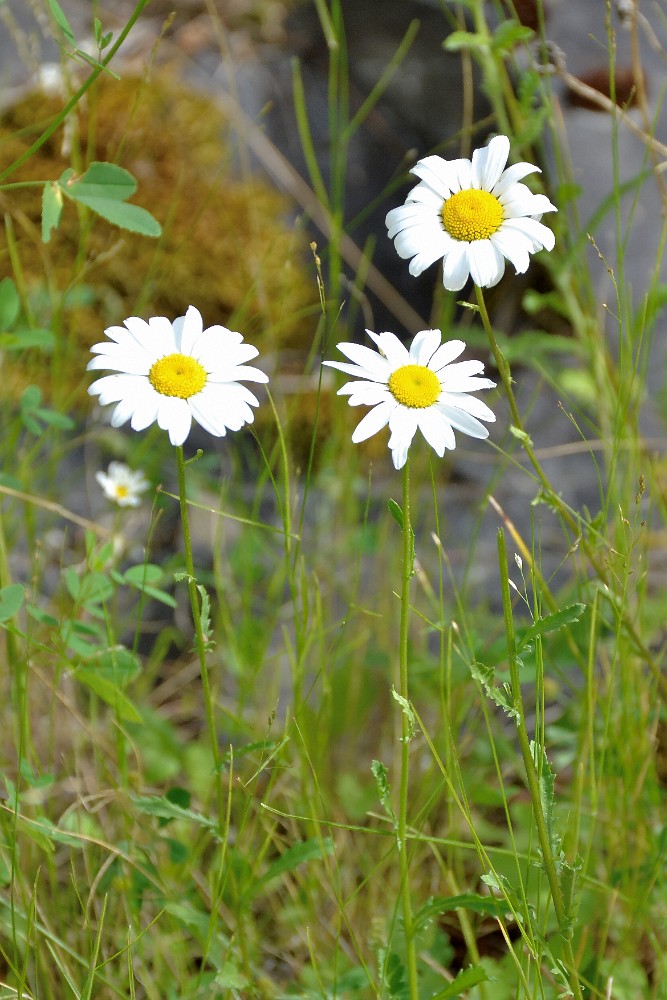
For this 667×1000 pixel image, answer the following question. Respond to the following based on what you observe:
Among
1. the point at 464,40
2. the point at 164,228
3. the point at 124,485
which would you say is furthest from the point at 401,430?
the point at 164,228

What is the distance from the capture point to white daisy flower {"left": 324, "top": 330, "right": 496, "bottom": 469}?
2.32ft

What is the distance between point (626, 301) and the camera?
1.40 metres

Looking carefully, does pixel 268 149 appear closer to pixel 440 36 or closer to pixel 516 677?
pixel 440 36

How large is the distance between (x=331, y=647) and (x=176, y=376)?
322 millimetres

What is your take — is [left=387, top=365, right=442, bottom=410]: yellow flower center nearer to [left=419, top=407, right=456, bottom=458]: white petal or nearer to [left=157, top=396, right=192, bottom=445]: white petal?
[left=419, top=407, right=456, bottom=458]: white petal

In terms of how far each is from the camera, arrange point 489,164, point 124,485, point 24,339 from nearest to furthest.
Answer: point 489,164
point 24,339
point 124,485

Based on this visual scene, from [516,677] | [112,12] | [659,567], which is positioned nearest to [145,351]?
[516,677]

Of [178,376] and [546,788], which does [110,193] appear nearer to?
[178,376]

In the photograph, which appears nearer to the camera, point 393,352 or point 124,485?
point 393,352

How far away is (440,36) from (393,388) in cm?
185

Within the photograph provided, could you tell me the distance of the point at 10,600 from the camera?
0.92 m

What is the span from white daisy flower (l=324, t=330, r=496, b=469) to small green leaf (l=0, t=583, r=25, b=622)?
390 millimetres

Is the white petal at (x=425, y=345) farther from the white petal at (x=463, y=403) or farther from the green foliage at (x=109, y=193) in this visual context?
the green foliage at (x=109, y=193)

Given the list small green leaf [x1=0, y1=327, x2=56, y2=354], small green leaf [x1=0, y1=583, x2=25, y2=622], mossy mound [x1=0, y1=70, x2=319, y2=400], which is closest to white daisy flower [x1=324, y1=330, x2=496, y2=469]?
small green leaf [x1=0, y1=583, x2=25, y2=622]
